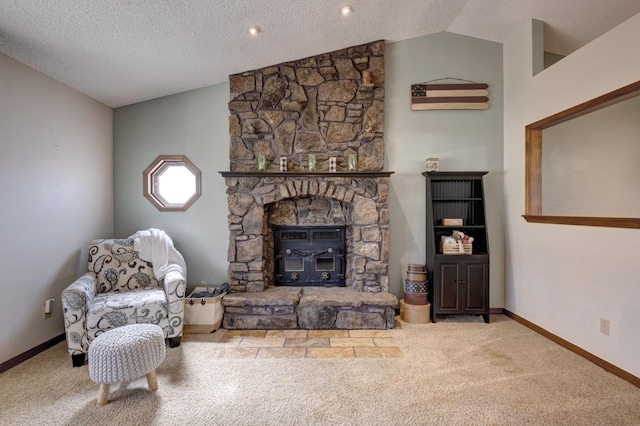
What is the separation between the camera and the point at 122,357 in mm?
1940

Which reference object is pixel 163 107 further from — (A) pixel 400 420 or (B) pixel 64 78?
(A) pixel 400 420

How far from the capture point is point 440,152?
11.8 feet

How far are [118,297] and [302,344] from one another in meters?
1.71

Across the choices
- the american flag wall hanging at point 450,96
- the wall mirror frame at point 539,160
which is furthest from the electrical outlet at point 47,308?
the wall mirror frame at point 539,160

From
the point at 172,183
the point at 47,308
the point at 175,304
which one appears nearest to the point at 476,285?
the point at 175,304

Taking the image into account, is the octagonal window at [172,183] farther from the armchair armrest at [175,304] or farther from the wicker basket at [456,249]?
the wicker basket at [456,249]

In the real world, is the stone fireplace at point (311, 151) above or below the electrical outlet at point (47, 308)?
above

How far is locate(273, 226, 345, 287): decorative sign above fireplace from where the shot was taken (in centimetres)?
370

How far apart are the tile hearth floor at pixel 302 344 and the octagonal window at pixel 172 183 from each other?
5.01ft

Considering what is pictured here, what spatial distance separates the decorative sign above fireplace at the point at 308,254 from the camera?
370cm

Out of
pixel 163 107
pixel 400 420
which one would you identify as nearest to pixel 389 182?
pixel 400 420

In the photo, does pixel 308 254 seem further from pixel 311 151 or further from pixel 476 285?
pixel 476 285

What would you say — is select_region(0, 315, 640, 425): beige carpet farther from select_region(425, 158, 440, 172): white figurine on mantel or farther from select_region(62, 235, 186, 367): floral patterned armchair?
select_region(425, 158, 440, 172): white figurine on mantel

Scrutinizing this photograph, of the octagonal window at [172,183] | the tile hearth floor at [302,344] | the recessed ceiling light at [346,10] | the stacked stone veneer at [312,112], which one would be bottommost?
the tile hearth floor at [302,344]
